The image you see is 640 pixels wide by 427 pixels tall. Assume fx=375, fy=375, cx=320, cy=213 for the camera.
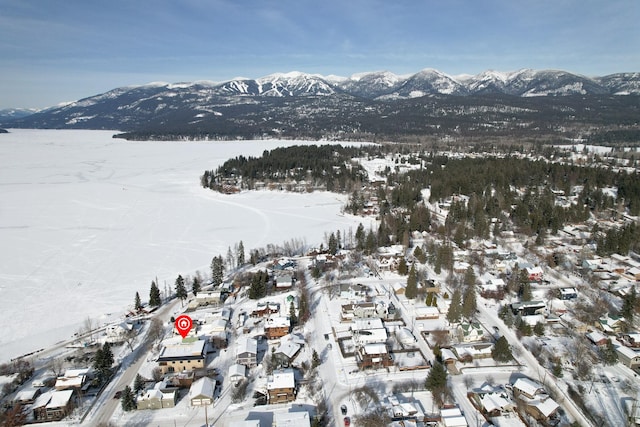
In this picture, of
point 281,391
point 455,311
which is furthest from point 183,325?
point 455,311

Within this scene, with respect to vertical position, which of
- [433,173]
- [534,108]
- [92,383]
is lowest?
[92,383]

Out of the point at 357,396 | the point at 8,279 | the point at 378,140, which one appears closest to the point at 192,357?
the point at 357,396

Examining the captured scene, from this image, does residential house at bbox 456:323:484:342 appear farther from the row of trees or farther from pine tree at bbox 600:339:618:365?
the row of trees

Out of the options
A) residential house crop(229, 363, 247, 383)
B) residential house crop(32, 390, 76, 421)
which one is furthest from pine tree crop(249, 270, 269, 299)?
residential house crop(32, 390, 76, 421)

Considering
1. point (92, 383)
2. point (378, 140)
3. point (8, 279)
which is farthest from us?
point (378, 140)

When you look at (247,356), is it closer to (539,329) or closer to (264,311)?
(264,311)

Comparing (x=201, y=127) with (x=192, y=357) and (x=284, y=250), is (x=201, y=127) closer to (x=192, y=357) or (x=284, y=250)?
(x=284, y=250)
